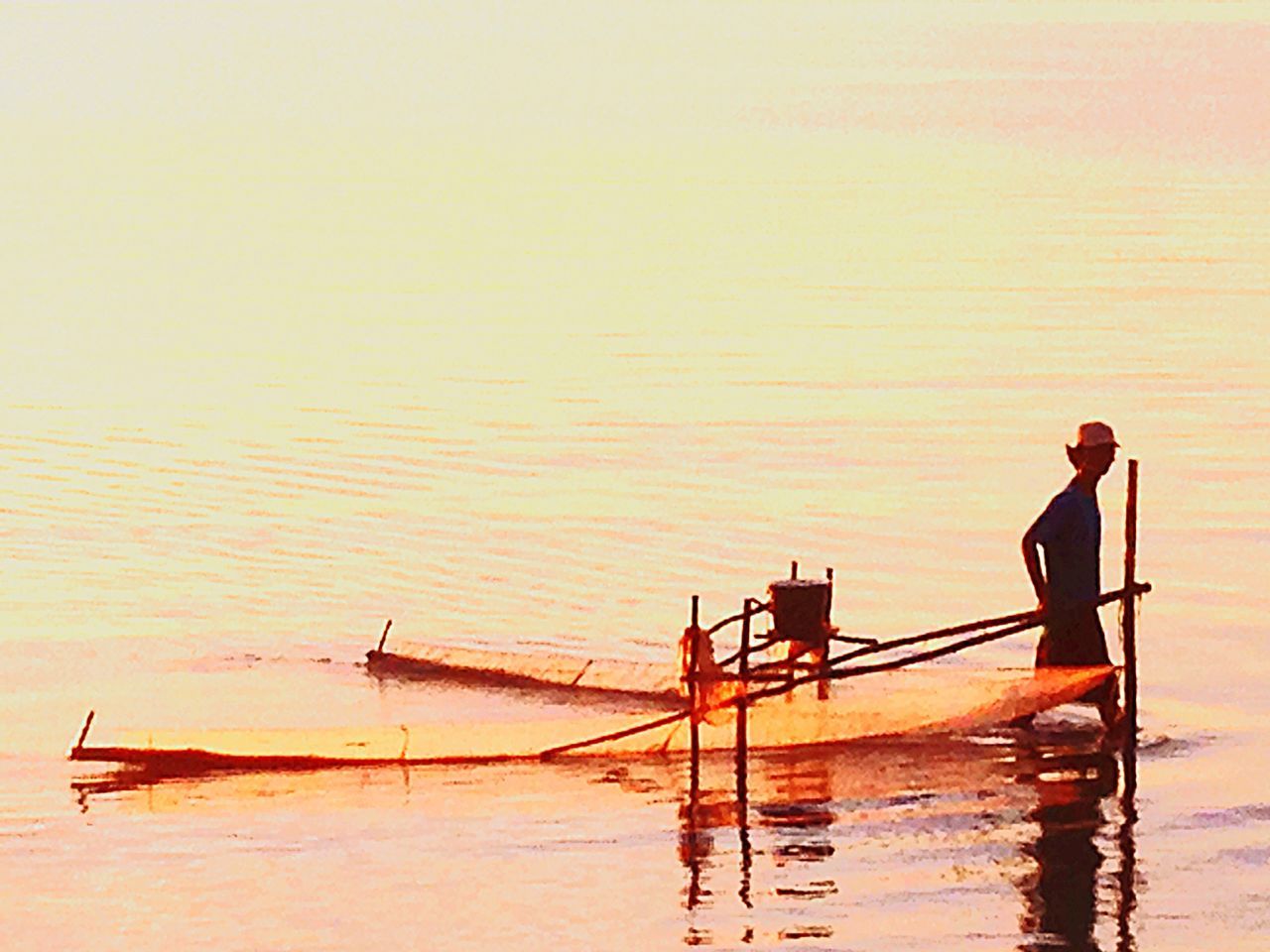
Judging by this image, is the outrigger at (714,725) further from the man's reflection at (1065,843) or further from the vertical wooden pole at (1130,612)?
the man's reflection at (1065,843)

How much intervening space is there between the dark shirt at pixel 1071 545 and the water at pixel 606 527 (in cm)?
102

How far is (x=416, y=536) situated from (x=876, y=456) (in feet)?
19.4

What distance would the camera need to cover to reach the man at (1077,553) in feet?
53.8

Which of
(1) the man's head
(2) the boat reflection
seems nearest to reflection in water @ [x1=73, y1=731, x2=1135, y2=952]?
(2) the boat reflection

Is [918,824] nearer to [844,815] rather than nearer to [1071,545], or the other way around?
[844,815]

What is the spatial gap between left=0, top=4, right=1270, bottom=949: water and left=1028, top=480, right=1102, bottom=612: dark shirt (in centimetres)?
102

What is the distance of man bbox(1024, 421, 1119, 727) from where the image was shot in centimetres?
1639

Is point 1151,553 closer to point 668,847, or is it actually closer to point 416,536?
point 416,536

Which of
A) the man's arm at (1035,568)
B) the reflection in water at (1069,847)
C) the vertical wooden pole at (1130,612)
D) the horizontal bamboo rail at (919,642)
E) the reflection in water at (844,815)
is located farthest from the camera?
the man's arm at (1035,568)

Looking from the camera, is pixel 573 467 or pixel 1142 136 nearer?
pixel 573 467

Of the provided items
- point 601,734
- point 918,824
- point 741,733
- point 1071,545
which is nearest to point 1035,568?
point 1071,545

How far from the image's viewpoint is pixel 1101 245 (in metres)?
57.7

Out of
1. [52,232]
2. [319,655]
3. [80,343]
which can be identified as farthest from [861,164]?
[319,655]

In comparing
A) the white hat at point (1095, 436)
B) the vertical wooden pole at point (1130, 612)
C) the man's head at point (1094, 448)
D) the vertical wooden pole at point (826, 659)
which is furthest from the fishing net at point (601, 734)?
the white hat at point (1095, 436)
